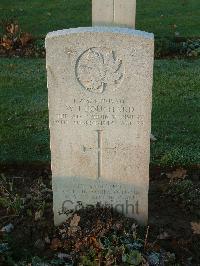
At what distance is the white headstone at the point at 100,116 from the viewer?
423 cm

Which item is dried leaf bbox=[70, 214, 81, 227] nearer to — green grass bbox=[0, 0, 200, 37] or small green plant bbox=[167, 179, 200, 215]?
small green plant bbox=[167, 179, 200, 215]

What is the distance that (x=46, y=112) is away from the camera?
792cm

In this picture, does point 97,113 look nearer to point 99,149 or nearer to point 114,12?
point 99,149

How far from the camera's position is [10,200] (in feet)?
17.1

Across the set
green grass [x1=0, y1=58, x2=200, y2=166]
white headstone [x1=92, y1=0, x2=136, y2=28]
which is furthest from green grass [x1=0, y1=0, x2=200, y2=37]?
white headstone [x1=92, y1=0, x2=136, y2=28]

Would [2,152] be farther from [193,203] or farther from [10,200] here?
[193,203]

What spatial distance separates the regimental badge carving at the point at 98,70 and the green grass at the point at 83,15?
763 cm

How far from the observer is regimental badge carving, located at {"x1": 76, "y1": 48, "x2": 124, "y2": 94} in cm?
427

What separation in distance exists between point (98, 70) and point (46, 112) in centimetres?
367

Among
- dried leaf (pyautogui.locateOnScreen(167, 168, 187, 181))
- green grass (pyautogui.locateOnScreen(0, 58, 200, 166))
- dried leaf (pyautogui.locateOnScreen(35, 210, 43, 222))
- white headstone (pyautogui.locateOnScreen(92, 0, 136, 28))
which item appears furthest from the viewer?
white headstone (pyautogui.locateOnScreen(92, 0, 136, 28))

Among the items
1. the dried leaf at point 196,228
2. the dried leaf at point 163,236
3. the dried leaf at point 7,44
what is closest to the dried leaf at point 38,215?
the dried leaf at point 163,236

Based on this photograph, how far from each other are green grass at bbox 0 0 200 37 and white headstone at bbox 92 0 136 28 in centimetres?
510

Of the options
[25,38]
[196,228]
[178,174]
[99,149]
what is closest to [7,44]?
[25,38]

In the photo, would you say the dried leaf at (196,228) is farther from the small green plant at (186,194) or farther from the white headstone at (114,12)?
the white headstone at (114,12)
